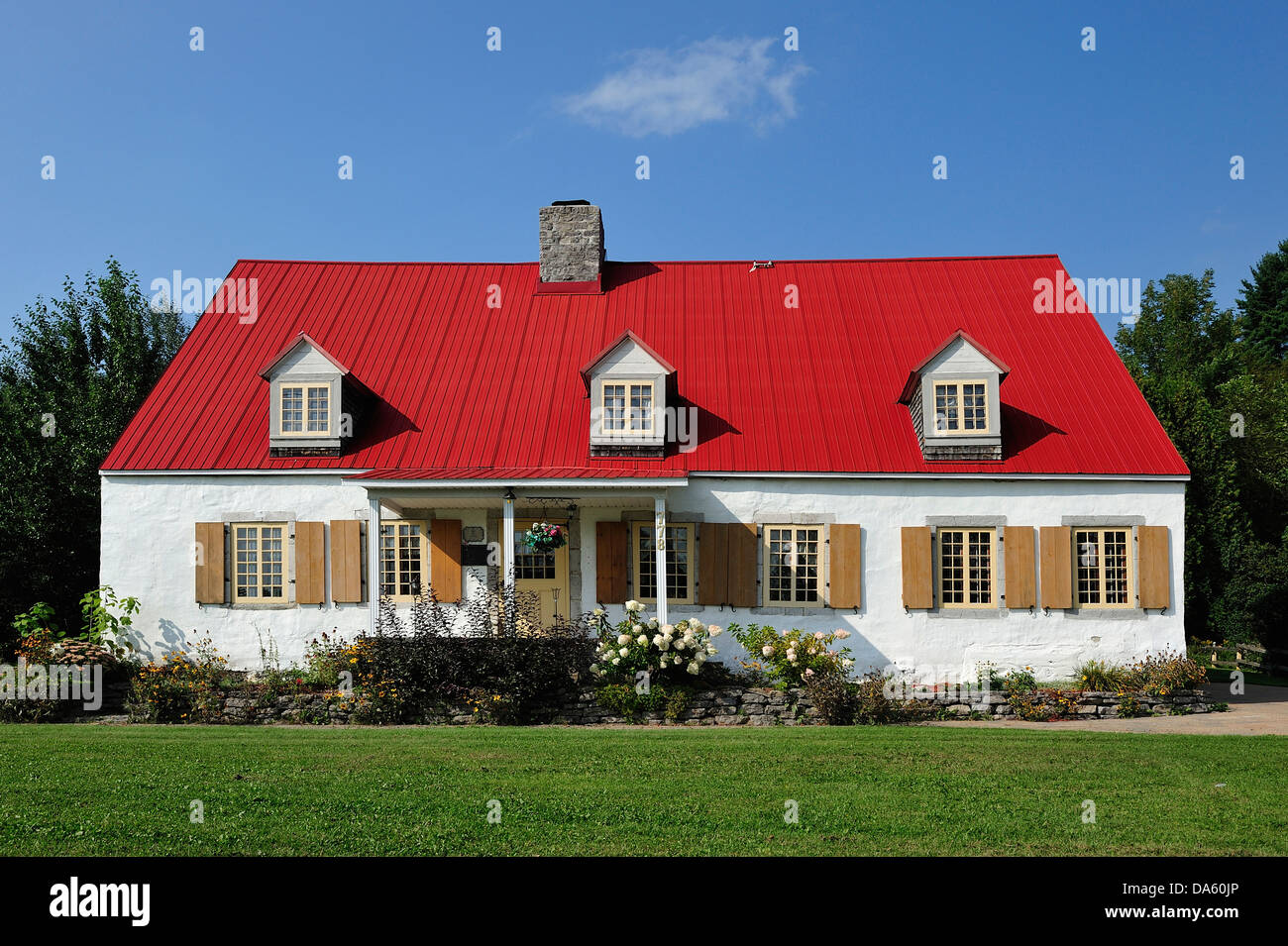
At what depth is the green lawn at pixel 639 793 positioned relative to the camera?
7441mm

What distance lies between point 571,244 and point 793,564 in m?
9.31

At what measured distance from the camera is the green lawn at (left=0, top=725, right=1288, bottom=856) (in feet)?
24.4

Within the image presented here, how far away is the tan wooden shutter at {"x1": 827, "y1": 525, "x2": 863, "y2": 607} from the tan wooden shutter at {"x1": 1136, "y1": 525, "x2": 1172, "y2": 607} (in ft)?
15.8

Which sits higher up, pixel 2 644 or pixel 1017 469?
pixel 1017 469

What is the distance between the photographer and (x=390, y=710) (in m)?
14.4

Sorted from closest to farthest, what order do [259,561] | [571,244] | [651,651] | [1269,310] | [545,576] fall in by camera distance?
1. [651,651]
2. [259,561]
3. [545,576]
4. [571,244]
5. [1269,310]

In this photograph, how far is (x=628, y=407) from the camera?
1744 cm

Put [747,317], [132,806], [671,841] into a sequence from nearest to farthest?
[671,841], [132,806], [747,317]

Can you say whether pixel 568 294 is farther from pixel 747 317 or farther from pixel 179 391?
pixel 179 391

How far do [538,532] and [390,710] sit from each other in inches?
145

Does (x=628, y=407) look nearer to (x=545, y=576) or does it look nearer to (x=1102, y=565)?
(x=545, y=576)

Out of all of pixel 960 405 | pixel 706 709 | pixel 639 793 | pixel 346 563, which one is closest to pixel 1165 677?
pixel 960 405

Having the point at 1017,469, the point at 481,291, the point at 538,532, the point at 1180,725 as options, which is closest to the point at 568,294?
the point at 481,291

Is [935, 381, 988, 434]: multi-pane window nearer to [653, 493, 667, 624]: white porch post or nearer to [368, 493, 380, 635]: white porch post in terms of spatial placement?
[653, 493, 667, 624]: white porch post
